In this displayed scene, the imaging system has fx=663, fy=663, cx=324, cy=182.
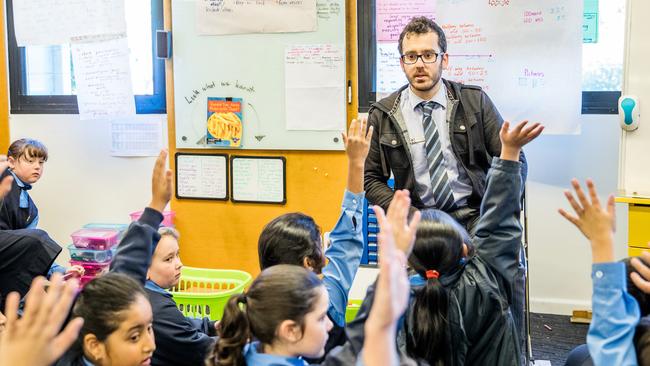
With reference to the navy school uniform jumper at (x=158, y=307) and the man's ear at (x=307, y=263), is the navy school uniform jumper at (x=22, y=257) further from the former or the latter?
the man's ear at (x=307, y=263)

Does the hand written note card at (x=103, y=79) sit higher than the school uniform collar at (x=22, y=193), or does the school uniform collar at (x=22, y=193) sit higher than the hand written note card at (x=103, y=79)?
the hand written note card at (x=103, y=79)

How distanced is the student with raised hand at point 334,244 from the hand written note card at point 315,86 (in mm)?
1458

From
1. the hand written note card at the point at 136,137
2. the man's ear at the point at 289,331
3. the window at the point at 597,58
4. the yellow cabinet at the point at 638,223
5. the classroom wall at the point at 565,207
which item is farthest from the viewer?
the hand written note card at the point at 136,137

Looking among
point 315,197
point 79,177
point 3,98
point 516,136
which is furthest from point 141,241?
point 3,98

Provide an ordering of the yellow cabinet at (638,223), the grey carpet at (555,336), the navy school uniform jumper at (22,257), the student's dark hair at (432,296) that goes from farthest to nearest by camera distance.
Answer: the grey carpet at (555,336), the navy school uniform jumper at (22,257), the yellow cabinet at (638,223), the student's dark hair at (432,296)

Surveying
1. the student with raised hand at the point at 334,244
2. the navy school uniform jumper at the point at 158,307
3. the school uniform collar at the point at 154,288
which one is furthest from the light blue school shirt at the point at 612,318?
the school uniform collar at the point at 154,288

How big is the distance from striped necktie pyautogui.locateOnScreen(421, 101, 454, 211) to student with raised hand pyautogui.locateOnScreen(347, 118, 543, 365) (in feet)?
2.45

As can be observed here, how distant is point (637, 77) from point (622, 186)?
45 centimetres

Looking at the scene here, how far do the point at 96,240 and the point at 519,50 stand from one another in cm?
241

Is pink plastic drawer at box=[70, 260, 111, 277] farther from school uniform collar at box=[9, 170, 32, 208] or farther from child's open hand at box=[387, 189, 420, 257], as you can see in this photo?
child's open hand at box=[387, 189, 420, 257]

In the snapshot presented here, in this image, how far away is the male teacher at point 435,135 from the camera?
2.34m

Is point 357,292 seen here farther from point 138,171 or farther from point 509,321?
point 138,171

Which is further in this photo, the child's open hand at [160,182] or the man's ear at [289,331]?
the child's open hand at [160,182]

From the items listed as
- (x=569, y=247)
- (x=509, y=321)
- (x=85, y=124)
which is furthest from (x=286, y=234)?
(x=85, y=124)
